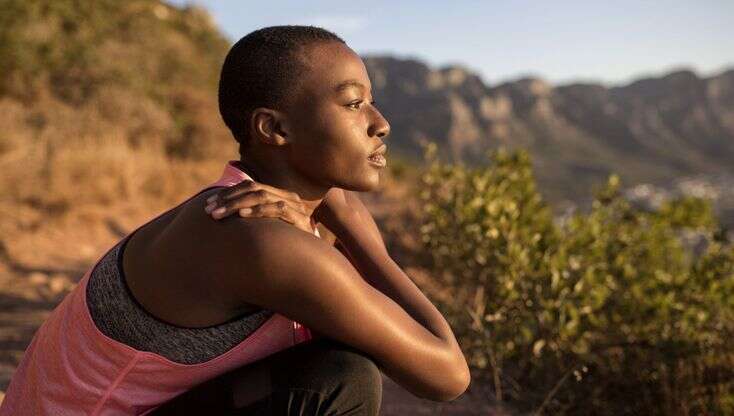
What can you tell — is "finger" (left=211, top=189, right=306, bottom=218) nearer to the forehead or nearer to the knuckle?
the knuckle

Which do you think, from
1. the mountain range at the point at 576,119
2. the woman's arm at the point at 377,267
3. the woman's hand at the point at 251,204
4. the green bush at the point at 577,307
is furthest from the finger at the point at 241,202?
the mountain range at the point at 576,119

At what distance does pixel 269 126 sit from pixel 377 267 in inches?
19.9

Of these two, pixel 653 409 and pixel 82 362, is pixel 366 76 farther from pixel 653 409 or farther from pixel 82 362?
pixel 653 409

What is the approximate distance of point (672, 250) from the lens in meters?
4.84

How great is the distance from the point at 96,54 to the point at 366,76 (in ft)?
32.4

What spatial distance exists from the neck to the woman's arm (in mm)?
259

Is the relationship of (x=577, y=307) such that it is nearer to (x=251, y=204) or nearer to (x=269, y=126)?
(x=269, y=126)

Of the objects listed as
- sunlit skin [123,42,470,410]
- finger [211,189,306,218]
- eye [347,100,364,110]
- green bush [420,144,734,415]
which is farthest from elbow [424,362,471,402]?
green bush [420,144,734,415]

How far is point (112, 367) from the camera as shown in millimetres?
1527

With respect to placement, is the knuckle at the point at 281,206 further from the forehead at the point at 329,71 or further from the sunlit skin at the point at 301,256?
the forehead at the point at 329,71

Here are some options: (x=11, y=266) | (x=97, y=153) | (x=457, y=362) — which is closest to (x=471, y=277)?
(x=457, y=362)

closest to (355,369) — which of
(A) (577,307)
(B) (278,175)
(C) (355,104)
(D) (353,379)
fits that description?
(D) (353,379)

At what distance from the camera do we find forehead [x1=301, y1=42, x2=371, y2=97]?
1.62 meters

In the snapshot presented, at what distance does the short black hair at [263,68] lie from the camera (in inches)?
63.6
